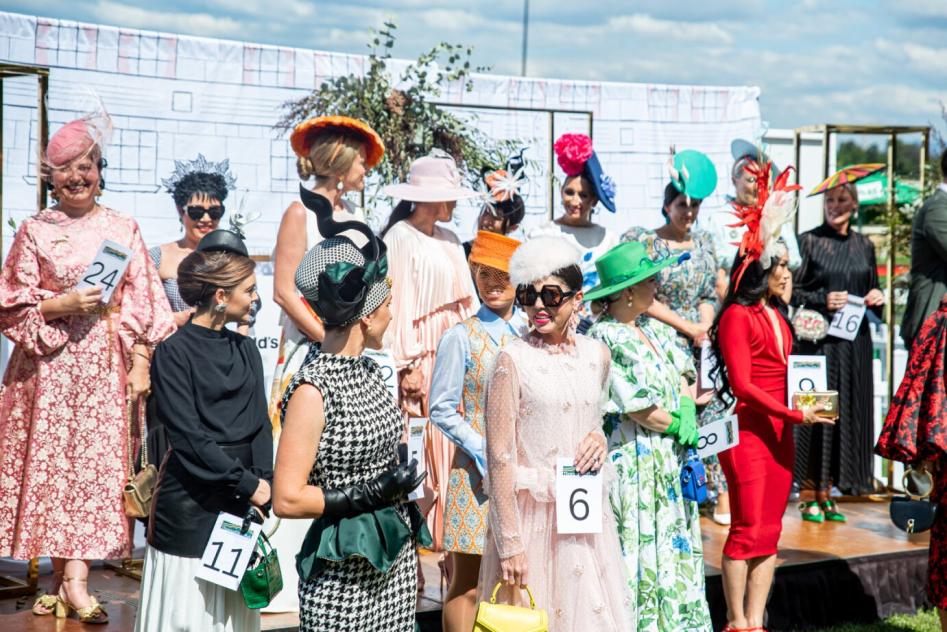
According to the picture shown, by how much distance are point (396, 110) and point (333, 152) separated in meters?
1.88

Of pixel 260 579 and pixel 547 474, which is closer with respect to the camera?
pixel 260 579

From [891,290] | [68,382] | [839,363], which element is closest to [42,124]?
[68,382]

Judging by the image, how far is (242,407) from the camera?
3852mm

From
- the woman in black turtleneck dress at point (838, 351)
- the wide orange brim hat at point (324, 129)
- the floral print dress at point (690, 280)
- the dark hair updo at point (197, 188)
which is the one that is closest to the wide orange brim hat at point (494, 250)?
the wide orange brim hat at point (324, 129)

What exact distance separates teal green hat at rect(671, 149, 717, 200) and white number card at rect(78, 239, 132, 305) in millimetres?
2889

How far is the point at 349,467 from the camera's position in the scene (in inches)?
127

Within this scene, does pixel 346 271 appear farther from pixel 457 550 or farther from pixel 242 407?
pixel 457 550

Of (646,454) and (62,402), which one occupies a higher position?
(62,402)

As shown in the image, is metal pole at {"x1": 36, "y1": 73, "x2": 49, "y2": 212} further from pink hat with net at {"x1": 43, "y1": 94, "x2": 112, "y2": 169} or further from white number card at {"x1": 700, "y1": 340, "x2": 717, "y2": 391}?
white number card at {"x1": 700, "y1": 340, "x2": 717, "y2": 391}

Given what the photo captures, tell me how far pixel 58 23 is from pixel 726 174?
4.65m

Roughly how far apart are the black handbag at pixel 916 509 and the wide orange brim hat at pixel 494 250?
6.90ft

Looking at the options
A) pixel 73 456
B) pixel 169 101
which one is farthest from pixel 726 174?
pixel 73 456

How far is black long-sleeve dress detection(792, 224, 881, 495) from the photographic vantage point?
730cm

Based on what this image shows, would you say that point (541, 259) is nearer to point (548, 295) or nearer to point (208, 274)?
point (548, 295)
